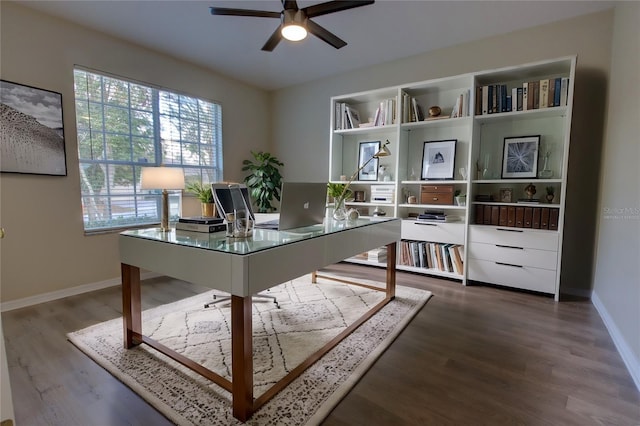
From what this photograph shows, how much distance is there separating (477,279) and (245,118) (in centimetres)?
376

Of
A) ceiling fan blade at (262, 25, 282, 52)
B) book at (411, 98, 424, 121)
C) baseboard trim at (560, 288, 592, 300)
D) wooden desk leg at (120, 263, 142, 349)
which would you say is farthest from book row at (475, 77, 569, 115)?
wooden desk leg at (120, 263, 142, 349)

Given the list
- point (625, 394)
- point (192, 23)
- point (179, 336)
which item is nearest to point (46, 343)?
point (179, 336)

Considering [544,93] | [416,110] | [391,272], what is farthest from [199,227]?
[544,93]

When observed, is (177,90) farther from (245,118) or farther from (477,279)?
(477,279)

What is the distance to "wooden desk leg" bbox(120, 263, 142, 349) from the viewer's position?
186 cm

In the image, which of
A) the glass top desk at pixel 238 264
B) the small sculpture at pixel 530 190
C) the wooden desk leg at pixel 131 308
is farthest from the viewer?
the small sculpture at pixel 530 190

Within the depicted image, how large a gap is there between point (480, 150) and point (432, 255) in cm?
125

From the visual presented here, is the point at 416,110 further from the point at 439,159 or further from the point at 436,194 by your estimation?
the point at 436,194

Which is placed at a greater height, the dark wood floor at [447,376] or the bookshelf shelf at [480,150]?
the bookshelf shelf at [480,150]

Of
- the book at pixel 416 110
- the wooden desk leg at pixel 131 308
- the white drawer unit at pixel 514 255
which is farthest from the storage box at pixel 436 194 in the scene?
the wooden desk leg at pixel 131 308

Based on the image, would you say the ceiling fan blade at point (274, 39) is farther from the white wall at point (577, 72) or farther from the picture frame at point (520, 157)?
the picture frame at point (520, 157)

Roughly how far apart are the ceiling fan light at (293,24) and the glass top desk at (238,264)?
137 cm

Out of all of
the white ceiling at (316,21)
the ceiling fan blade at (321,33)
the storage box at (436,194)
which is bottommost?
the storage box at (436,194)

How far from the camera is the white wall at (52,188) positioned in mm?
2564
